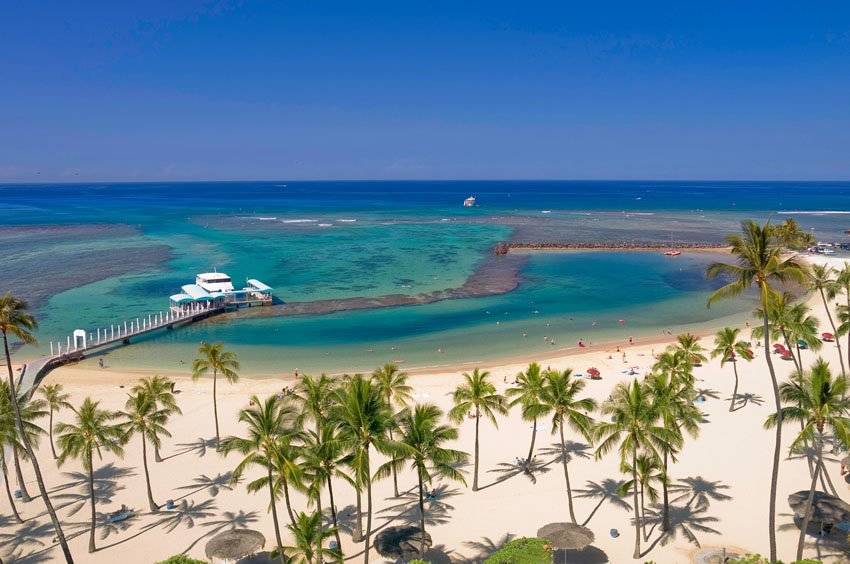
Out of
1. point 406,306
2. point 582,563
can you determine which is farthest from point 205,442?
point 406,306

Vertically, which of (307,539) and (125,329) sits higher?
(307,539)

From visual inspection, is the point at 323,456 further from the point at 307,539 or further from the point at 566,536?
the point at 566,536

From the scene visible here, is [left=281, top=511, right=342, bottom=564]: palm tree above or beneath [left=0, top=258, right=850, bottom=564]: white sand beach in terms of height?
above

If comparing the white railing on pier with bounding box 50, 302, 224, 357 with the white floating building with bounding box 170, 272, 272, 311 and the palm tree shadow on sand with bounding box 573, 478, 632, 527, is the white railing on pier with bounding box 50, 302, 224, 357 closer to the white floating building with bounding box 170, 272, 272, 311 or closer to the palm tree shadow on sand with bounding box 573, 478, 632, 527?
the white floating building with bounding box 170, 272, 272, 311

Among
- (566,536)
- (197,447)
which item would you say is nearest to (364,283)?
(197,447)

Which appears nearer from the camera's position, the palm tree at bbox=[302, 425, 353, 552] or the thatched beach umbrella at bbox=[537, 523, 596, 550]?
the palm tree at bbox=[302, 425, 353, 552]

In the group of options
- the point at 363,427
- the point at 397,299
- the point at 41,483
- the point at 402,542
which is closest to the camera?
the point at 363,427

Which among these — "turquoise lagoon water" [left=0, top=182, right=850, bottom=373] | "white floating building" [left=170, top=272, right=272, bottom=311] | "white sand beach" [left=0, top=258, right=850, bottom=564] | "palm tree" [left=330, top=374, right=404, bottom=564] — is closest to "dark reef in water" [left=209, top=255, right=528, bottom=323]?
"turquoise lagoon water" [left=0, top=182, right=850, bottom=373]

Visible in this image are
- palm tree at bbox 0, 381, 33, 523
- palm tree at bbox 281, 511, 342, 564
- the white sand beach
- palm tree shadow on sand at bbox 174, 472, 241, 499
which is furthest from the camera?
palm tree shadow on sand at bbox 174, 472, 241, 499
